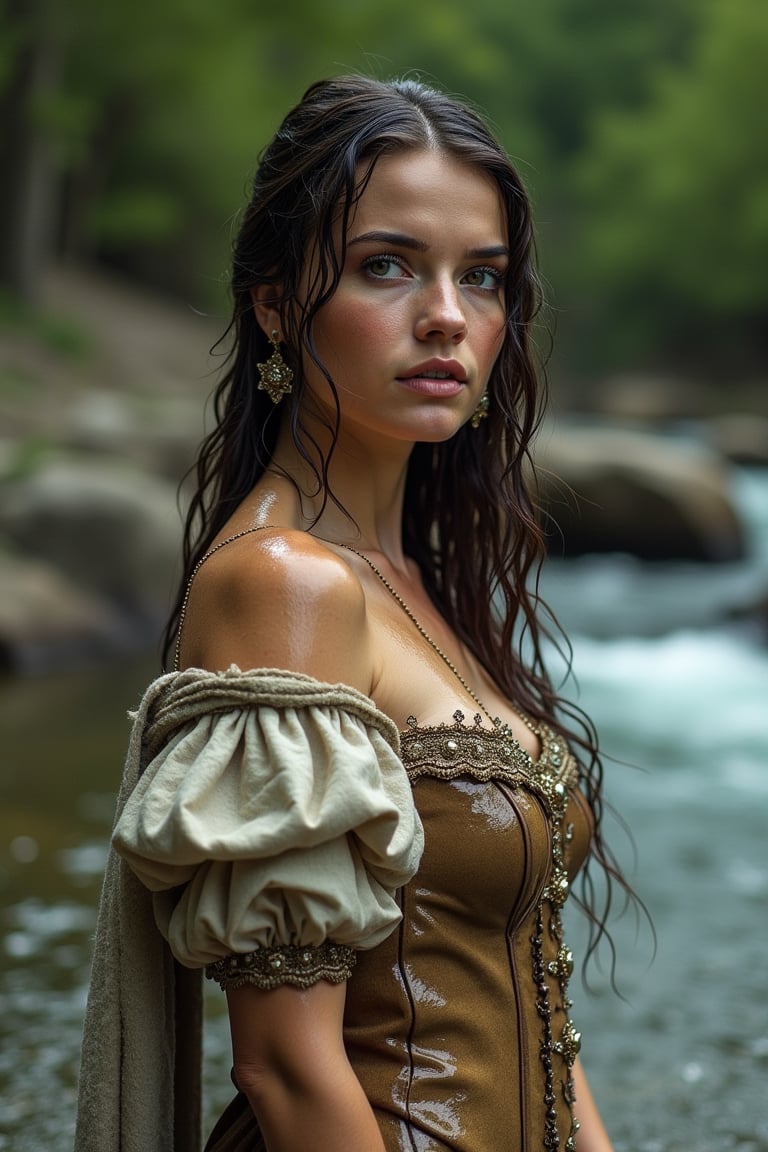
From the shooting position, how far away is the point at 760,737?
268 inches

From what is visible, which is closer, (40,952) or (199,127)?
(40,952)

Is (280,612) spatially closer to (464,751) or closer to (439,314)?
(464,751)

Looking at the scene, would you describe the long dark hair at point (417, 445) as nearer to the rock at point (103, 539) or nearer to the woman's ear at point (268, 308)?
the woman's ear at point (268, 308)

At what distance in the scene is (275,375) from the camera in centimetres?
185

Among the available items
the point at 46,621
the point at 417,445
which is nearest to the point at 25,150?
the point at 46,621

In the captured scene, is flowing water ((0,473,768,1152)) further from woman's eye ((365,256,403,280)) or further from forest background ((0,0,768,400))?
forest background ((0,0,768,400))

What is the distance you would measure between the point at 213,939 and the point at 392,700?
1.14 ft

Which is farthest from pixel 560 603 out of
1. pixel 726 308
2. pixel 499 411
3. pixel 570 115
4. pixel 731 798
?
pixel 570 115

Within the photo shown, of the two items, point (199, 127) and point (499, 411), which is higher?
point (199, 127)

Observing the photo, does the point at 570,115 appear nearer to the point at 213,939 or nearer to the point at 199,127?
the point at 199,127

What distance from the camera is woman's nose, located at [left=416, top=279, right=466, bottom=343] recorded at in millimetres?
1705

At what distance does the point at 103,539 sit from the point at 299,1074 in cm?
696

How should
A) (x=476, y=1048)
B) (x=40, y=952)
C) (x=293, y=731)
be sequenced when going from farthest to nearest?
(x=40, y=952), (x=476, y=1048), (x=293, y=731)

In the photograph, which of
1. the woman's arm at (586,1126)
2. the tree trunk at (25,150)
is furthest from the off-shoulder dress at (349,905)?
the tree trunk at (25,150)
